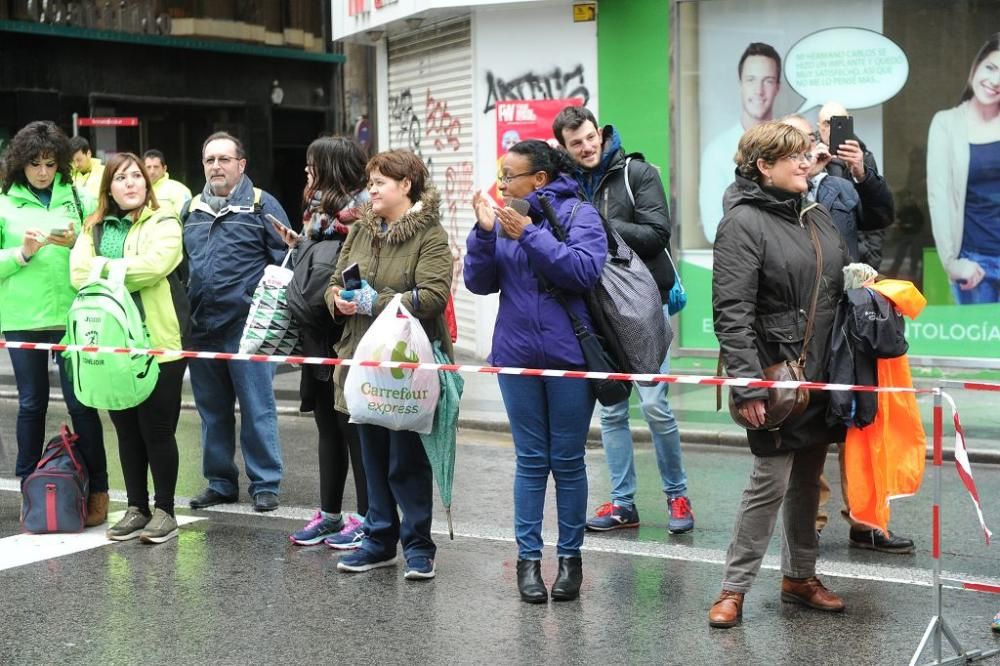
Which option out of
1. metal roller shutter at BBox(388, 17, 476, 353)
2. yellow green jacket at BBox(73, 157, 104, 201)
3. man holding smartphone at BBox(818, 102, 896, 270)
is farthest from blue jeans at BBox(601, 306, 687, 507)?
metal roller shutter at BBox(388, 17, 476, 353)

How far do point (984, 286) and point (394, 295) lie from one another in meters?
7.33

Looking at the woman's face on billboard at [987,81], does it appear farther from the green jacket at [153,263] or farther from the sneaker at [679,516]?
the green jacket at [153,263]

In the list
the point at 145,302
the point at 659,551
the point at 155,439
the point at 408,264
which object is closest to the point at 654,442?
the point at 659,551

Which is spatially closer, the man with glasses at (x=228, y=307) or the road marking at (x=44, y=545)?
the road marking at (x=44, y=545)

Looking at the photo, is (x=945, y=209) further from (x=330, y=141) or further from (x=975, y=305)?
(x=330, y=141)

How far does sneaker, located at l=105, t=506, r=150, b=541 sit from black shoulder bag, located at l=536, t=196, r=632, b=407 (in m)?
2.61

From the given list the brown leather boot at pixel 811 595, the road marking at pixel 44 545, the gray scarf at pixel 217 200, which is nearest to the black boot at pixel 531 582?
the brown leather boot at pixel 811 595

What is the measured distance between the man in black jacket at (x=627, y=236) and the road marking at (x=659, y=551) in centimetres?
31

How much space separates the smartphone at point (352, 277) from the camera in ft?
20.6

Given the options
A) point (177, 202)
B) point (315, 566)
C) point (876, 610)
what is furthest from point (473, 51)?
point (876, 610)

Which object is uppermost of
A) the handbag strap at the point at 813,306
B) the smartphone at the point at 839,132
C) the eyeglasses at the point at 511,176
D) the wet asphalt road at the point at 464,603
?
the smartphone at the point at 839,132

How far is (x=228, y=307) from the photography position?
307 inches

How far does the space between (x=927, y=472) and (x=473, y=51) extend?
7188mm

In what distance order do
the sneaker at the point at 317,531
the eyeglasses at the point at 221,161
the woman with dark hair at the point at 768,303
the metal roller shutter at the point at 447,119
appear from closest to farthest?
1. the woman with dark hair at the point at 768,303
2. the sneaker at the point at 317,531
3. the eyeglasses at the point at 221,161
4. the metal roller shutter at the point at 447,119
